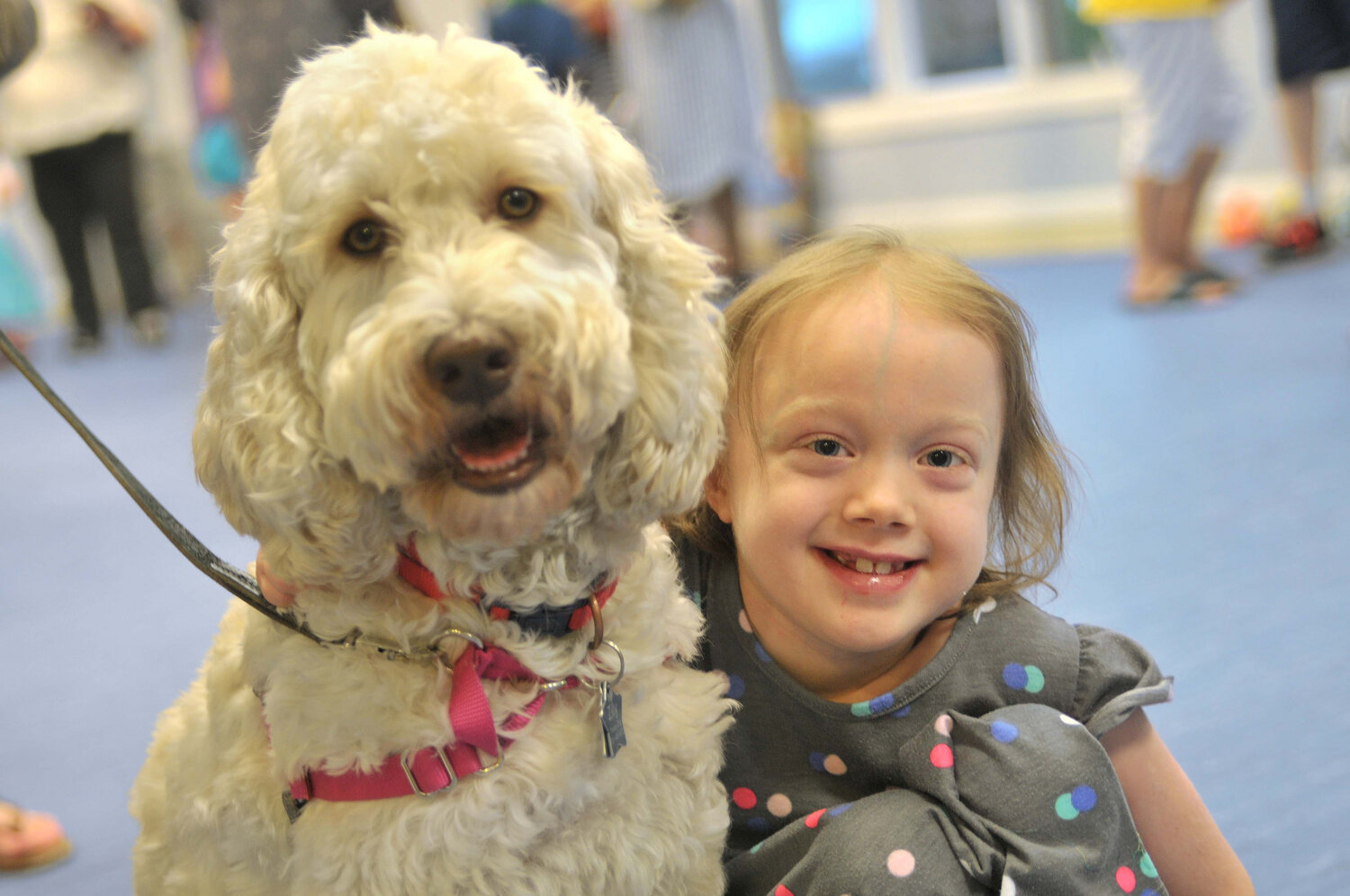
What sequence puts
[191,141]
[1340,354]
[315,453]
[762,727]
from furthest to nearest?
[191,141] → [1340,354] → [762,727] → [315,453]

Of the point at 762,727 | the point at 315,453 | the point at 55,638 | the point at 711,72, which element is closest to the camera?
the point at 315,453

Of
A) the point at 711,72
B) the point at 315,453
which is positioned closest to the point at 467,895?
Result: the point at 315,453

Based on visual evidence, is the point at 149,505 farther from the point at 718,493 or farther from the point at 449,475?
the point at 718,493

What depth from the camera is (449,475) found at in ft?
2.98

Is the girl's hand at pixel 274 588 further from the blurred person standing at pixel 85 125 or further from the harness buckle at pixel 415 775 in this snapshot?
the blurred person standing at pixel 85 125

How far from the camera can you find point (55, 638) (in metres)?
2.64

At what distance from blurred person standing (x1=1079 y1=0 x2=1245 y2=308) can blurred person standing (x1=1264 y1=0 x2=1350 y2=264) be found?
0.34 m

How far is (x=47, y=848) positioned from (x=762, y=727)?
112 centimetres

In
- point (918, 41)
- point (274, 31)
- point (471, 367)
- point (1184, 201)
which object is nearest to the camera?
point (471, 367)

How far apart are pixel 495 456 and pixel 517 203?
21 centimetres

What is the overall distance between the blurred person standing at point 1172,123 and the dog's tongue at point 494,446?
3816 millimetres

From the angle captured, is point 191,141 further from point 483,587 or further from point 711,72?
point 483,587

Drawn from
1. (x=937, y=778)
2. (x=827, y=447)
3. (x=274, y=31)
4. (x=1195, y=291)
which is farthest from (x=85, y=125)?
(x=937, y=778)

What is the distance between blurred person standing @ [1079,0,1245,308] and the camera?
4062 millimetres
